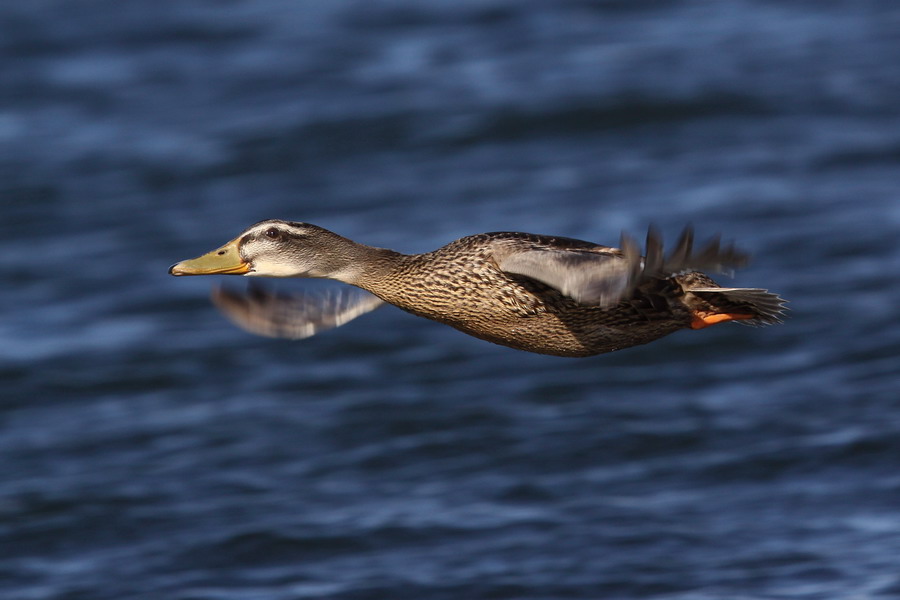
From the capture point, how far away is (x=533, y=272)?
6.77 metres

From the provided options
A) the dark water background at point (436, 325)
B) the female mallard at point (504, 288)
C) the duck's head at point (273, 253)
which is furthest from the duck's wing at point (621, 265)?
the dark water background at point (436, 325)

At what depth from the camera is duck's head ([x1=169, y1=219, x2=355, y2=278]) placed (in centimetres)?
762

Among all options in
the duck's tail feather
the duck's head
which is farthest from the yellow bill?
the duck's tail feather

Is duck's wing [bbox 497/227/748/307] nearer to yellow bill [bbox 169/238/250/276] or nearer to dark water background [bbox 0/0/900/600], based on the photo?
yellow bill [bbox 169/238/250/276]

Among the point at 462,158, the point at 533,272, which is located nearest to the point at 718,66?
the point at 462,158

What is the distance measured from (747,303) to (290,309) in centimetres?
264

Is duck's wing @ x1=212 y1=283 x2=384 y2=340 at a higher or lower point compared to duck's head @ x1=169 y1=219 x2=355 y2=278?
lower

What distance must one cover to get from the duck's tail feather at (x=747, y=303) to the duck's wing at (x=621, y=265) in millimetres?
659

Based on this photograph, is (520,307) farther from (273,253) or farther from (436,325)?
(436,325)

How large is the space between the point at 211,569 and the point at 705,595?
11.4 ft

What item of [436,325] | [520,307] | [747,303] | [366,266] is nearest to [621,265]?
[520,307]

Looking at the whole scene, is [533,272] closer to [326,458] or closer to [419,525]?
[419,525]

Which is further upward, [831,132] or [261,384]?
[831,132]

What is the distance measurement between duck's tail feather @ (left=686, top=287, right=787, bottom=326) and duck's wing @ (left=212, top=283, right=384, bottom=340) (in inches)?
80.1
